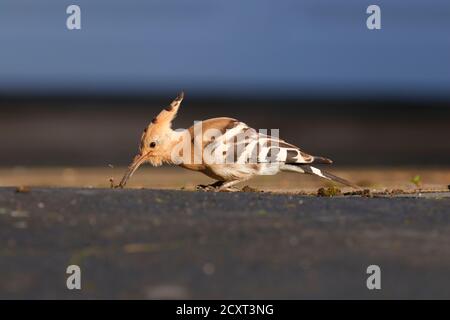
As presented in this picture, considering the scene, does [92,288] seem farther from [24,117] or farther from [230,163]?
[24,117]

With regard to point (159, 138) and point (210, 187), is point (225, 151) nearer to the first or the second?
point (210, 187)

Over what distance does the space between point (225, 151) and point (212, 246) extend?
4.10 metres

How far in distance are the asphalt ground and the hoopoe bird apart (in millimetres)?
2239

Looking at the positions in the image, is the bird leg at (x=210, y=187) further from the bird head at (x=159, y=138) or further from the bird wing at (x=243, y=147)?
the bird head at (x=159, y=138)

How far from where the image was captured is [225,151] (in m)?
11.6

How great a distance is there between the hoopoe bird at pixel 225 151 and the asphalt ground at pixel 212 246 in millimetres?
2239

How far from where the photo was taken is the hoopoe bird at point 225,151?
457 inches

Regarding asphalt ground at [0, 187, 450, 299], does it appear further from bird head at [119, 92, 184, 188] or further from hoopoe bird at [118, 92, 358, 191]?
bird head at [119, 92, 184, 188]

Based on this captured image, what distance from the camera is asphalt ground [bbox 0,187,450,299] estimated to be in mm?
6867

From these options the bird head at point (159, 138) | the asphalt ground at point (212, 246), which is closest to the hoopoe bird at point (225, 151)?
the bird head at point (159, 138)

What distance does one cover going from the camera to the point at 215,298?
22.1 ft

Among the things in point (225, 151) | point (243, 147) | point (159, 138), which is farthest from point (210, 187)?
point (159, 138)

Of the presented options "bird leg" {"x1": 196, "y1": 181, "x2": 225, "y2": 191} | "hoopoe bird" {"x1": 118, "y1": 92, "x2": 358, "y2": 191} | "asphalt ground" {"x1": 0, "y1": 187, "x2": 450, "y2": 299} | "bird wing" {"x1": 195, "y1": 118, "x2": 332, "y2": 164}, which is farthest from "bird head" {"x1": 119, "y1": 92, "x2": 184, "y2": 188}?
"asphalt ground" {"x1": 0, "y1": 187, "x2": 450, "y2": 299}
